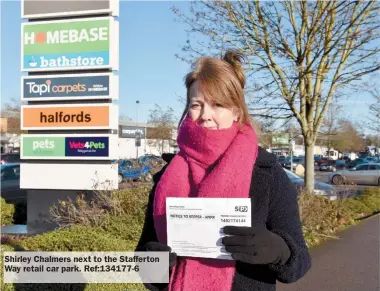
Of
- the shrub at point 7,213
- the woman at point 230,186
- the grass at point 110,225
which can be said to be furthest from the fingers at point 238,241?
the shrub at point 7,213

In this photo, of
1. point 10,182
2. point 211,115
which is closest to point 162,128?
point 10,182

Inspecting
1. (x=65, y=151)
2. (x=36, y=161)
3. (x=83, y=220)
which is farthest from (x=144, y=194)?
(x=36, y=161)

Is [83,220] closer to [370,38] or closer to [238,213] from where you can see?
[238,213]

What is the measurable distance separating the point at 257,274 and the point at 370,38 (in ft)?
28.5

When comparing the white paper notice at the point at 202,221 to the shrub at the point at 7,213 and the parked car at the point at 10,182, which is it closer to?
the shrub at the point at 7,213

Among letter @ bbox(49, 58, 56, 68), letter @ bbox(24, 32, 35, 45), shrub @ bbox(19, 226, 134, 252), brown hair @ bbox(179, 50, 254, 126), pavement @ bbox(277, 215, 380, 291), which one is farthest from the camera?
letter @ bbox(24, 32, 35, 45)

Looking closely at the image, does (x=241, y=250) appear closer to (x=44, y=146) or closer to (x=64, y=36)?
(x=64, y=36)

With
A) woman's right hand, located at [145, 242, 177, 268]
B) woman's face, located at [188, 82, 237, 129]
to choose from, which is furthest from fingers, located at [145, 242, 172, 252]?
woman's face, located at [188, 82, 237, 129]

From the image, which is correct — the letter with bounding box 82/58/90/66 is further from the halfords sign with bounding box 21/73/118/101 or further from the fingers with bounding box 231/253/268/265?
the fingers with bounding box 231/253/268/265

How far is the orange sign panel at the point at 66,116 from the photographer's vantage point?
9664 mm

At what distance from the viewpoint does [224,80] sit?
187 cm
